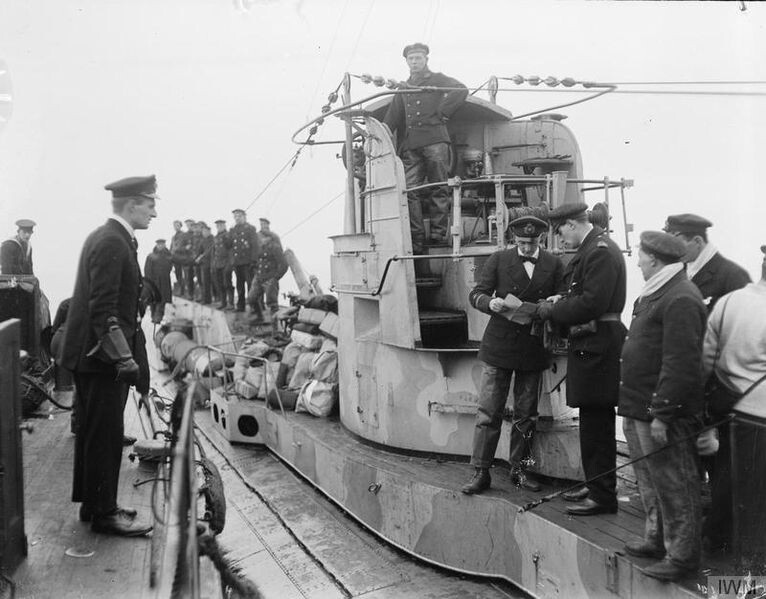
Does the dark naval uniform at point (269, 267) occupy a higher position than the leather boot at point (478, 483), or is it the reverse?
the dark naval uniform at point (269, 267)

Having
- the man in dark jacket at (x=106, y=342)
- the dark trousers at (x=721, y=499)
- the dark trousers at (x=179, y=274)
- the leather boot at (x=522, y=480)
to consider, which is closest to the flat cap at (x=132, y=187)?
the man in dark jacket at (x=106, y=342)

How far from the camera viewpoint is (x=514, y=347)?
538 centimetres

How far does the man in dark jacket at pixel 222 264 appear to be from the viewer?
50.5 ft

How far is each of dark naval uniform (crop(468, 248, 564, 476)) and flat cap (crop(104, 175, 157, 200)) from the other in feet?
8.07

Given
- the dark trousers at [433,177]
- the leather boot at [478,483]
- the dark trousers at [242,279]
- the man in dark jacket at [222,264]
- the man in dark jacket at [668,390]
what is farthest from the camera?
the man in dark jacket at [222,264]

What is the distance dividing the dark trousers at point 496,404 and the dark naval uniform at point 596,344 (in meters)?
0.64

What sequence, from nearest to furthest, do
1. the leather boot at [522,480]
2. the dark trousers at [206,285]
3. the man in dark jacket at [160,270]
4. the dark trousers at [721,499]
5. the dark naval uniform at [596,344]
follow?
the dark trousers at [721,499], the dark naval uniform at [596,344], the leather boot at [522,480], the dark trousers at [206,285], the man in dark jacket at [160,270]

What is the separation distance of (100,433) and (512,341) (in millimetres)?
2880

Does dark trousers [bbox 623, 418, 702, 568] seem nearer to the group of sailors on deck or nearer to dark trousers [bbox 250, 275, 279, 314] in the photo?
the group of sailors on deck

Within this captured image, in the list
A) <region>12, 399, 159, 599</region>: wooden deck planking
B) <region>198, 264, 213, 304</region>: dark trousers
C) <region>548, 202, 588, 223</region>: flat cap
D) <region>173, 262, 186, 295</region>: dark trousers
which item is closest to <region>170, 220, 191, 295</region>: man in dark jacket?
<region>173, 262, 186, 295</region>: dark trousers

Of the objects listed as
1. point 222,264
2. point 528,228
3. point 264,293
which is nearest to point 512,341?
point 528,228

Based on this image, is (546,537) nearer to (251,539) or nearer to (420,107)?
(251,539)

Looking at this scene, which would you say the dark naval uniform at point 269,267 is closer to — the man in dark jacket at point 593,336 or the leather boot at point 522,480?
the leather boot at point 522,480

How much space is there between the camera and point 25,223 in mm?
10227
